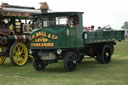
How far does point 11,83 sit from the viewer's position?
876cm

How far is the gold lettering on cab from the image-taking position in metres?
10.7

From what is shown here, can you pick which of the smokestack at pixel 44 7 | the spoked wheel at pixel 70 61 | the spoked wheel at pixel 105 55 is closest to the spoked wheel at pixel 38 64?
the spoked wheel at pixel 70 61

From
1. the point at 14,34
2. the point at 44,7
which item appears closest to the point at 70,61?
the point at 44,7

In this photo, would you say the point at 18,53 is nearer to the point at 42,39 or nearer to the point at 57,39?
the point at 42,39

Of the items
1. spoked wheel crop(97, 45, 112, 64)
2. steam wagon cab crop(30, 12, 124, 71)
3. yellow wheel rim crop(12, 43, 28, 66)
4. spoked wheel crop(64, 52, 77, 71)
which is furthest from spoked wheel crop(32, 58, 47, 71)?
spoked wheel crop(97, 45, 112, 64)

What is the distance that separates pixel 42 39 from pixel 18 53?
107 inches

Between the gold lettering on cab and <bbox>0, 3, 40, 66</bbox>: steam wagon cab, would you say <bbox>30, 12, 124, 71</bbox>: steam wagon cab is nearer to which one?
the gold lettering on cab

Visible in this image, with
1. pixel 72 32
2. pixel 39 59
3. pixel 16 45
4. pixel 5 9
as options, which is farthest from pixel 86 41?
pixel 5 9

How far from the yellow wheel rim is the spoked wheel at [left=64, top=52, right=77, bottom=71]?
9.89 feet

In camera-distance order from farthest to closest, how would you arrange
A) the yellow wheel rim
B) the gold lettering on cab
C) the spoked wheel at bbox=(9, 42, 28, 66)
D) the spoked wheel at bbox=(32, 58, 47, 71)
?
the yellow wheel rim < the spoked wheel at bbox=(9, 42, 28, 66) < the spoked wheel at bbox=(32, 58, 47, 71) < the gold lettering on cab

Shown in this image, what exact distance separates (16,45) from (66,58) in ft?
10.2

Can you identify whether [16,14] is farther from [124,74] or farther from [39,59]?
[124,74]

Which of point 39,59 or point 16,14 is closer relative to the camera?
point 39,59

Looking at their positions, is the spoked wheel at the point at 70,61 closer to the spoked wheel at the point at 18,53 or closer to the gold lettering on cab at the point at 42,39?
the gold lettering on cab at the point at 42,39
